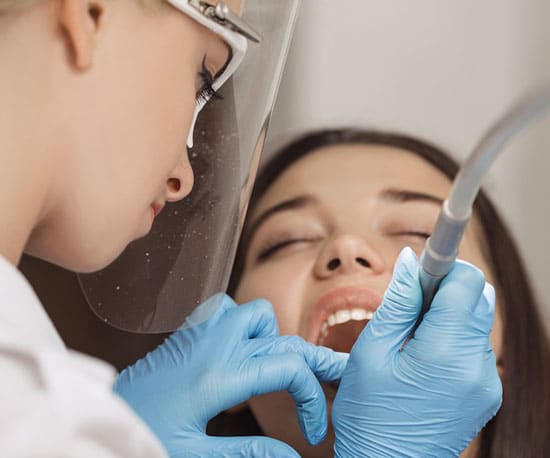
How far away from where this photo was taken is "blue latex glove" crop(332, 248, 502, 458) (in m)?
1.22

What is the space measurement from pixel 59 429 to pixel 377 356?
2.12 ft

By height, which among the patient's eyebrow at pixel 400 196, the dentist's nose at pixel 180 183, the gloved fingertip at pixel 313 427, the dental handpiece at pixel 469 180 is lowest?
the gloved fingertip at pixel 313 427

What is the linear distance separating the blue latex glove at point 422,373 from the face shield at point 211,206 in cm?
30

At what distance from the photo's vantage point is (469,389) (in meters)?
1.23

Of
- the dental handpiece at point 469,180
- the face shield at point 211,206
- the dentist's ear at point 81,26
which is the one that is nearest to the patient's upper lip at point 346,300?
the face shield at point 211,206

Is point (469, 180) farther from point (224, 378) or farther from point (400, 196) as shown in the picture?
point (400, 196)

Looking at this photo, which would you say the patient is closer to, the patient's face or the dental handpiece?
the patient's face

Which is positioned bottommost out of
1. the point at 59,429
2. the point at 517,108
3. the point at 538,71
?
the point at 59,429

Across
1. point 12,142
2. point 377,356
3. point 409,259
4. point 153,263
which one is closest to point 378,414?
point 377,356

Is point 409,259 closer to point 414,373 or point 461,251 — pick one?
point 414,373

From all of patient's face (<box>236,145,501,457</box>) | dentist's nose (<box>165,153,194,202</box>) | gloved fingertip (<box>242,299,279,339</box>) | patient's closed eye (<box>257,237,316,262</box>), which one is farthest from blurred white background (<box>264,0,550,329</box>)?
dentist's nose (<box>165,153,194,202</box>)

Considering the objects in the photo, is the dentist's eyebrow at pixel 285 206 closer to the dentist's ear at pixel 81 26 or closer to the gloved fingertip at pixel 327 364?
the gloved fingertip at pixel 327 364

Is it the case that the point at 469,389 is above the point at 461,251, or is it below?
below

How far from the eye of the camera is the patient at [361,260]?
1.59 meters
